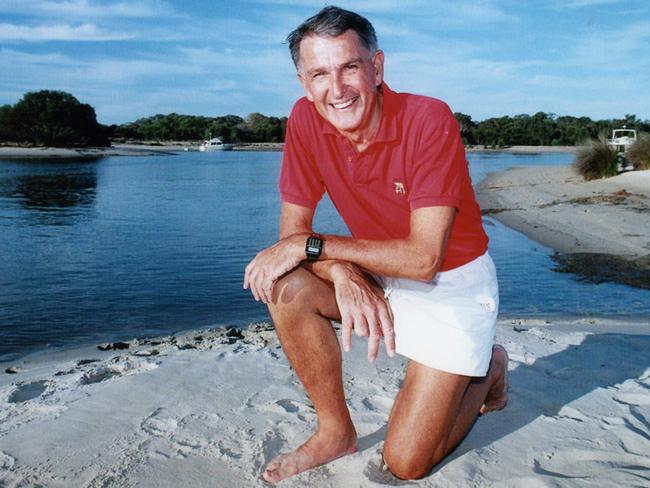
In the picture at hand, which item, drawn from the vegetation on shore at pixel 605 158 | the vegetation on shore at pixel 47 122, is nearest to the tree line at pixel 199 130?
the vegetation on shore at pixel 47 122

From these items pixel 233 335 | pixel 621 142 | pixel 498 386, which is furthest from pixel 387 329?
pixel 621 142

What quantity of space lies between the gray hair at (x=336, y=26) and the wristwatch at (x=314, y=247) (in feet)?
2.74

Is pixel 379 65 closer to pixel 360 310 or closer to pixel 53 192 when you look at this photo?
pixel 360 310

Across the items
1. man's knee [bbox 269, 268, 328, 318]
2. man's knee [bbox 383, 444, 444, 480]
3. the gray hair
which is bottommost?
man's knee [bbox 383, 444, 444, 480]

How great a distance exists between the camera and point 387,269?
8.57 ft

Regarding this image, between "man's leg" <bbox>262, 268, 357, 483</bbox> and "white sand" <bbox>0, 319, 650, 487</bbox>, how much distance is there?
0.08m

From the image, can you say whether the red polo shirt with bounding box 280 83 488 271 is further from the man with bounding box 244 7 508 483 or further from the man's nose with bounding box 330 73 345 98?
the man's nose with bounding box 330 73 345 98

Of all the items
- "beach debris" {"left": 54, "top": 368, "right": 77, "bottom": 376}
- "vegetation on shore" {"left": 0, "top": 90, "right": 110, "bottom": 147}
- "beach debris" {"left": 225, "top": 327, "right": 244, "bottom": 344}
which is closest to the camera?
"beach debris" {"left": 54, "top": 368, "right": 77, "bottom": 376}

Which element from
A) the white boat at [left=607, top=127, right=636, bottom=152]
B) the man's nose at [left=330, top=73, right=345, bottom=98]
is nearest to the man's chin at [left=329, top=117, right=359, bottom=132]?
the man's nose at [left=330, top=73, right=345, bottom=98]

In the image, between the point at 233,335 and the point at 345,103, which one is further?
the point at 233,335

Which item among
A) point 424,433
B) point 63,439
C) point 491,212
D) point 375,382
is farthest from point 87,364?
point 491,212

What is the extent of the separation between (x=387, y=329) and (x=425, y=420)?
1.29 ft

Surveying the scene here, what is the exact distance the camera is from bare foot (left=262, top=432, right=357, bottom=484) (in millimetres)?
2512

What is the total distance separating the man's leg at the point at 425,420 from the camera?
249 centimetres
